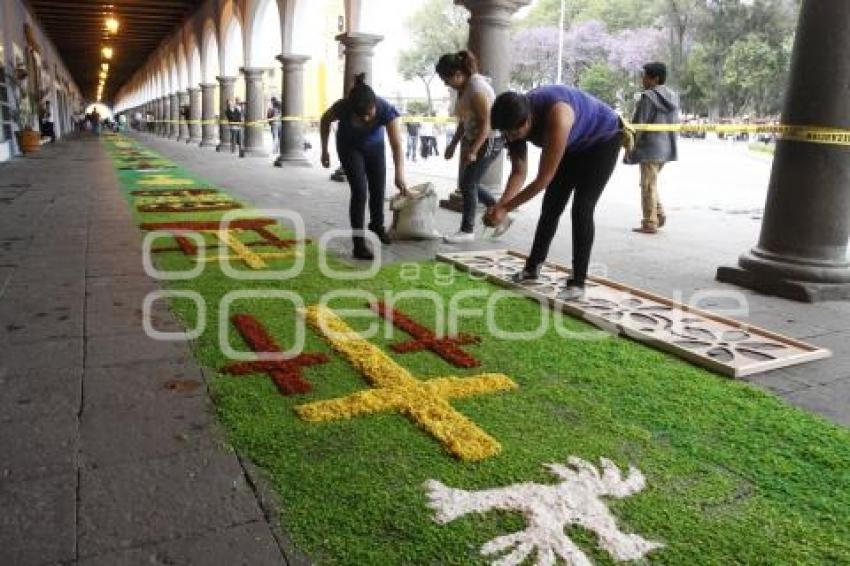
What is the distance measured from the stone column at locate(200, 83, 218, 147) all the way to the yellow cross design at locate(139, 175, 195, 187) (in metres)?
14.2

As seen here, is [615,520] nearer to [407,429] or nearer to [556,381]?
[407,429]

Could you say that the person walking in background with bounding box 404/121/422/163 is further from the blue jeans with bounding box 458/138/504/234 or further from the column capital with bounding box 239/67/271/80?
the blue jeans with bounding box 458/138/504/234

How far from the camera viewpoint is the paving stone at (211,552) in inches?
67.9

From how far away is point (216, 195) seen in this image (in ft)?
30.4

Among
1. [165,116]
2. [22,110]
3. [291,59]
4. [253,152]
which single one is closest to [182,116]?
[165,116]

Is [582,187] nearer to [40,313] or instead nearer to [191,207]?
[40,313]

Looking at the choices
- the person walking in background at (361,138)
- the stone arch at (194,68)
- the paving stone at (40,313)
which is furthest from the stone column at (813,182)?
the stone arch at (194,68)

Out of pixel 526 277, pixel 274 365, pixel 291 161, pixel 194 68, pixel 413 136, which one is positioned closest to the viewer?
pixel 274 365

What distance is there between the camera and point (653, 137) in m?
6.48

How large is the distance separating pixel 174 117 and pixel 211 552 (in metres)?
36.9

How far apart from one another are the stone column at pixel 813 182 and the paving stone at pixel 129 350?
3701 millimetres

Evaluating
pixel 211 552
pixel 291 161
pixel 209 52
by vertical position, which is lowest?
pixel 211 552

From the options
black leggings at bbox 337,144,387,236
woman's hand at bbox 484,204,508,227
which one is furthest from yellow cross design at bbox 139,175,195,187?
woman's hand at bbox 484,204,508,227

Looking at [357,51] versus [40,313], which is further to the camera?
[357,51]
